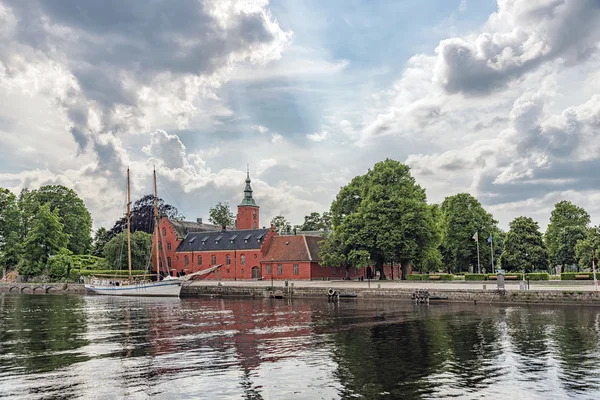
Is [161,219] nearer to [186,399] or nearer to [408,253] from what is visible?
[408,253]

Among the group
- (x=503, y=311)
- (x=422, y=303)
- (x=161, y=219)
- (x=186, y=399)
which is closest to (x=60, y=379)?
(x=186, y=399)

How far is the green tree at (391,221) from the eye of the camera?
58875 mm

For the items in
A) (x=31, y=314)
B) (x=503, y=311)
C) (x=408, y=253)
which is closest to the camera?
(x=503, y=311)

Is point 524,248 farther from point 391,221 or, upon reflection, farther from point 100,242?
point 100,242

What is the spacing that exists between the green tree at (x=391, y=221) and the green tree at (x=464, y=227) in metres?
15.5

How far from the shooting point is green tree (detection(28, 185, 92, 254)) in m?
88.2

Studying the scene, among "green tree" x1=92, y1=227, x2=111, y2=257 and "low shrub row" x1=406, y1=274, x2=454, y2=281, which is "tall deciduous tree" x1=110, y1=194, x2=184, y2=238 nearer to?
"green tree" x1=92, y1=227, x2=111, y2=257

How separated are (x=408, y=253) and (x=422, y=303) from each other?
51.0 feet

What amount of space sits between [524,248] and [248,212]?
160ft

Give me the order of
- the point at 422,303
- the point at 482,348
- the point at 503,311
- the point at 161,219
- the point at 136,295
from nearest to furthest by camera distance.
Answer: the point at 482,348 → the point at 503,311 → the point at 422,303 → the point at 136,295 → the point at 161,219

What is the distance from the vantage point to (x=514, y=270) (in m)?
65.7

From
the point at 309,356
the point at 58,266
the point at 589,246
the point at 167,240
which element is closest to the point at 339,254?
the point at 589,246

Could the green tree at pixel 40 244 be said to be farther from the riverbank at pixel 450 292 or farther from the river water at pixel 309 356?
the river water at pixel 309 356

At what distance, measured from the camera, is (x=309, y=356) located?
68.6 feet
